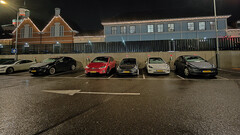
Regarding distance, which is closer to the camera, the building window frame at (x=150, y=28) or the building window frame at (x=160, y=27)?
the building window frame at (x=160, y=27)

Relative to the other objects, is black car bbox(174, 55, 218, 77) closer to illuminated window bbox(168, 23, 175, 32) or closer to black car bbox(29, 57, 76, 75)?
black car bbox(29, 57, 76, 75)

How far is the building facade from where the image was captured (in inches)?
826

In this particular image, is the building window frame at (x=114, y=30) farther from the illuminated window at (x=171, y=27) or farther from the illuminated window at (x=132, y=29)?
the illuminated window at (x=171, y=27)

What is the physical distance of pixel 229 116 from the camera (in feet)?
8.13

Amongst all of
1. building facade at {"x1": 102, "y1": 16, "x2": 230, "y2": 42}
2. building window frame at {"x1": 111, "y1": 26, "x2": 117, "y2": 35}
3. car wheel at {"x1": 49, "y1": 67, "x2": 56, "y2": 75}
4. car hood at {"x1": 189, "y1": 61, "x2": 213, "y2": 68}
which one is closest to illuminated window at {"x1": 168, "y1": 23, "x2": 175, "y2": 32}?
building facade at {"x1": 102, "y1": 16, "x2": 230, "y2": 42}

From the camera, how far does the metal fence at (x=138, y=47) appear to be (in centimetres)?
1248

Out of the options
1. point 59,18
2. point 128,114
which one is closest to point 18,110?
point 128,114

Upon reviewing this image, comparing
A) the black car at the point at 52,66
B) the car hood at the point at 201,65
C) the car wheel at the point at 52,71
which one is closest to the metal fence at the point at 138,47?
the black car at the point at 52,66

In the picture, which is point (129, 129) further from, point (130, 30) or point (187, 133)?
point (130, 30)

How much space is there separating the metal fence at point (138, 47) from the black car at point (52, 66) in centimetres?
349

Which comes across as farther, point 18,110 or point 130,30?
point 130,30

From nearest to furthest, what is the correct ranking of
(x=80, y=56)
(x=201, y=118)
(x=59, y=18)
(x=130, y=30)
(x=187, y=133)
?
1. (x=187, y=133)
2. (x=201, y=118)
3. (x=80, y=56)
4. (x=130, y=30)
5. (x=59, y=18)

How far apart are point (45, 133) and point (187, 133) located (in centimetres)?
253

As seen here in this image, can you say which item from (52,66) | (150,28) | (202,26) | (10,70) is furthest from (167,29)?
(10,70)
